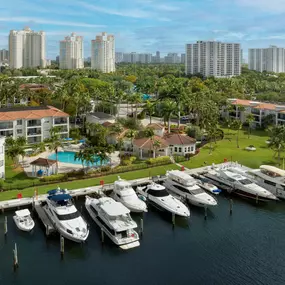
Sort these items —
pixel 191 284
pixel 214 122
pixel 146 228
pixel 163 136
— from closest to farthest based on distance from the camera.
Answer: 1. pixel 191 284
2. pixel 146 228
3. pixel 163 136
4. pixel 214 122

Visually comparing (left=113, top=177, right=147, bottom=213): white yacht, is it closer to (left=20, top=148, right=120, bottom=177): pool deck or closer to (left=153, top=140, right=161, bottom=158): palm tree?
(left=20, top=148, right=120, bottom=177): pool deck

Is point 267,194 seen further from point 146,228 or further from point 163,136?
point 163,136

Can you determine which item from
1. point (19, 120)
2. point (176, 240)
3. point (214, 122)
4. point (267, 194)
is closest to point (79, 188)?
point (176, 240)

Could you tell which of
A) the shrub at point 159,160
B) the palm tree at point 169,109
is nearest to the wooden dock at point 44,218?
the shrub at point 159,160

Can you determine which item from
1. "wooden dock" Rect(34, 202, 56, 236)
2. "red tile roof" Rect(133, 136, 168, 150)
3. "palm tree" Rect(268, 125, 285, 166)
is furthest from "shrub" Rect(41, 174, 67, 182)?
"palm tree" Rect(268, 125, 285, 166)

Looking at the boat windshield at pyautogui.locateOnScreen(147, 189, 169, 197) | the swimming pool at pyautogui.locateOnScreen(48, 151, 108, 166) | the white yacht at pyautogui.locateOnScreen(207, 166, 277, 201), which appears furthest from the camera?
the swimming pool at pyautogui.locateOnScreen(48, 151, 108, 166)

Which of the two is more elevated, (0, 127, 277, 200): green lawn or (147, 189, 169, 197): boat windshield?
(0, 127, 277, 200): green lawn
